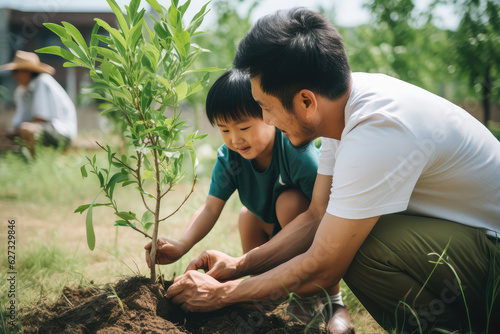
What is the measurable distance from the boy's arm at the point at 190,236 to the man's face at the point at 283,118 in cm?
71

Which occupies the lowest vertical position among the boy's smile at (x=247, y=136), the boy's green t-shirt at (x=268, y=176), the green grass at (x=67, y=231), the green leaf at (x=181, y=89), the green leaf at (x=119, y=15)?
the green grass at (x=67, y=231)

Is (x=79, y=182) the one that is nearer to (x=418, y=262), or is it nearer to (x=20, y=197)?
(x=20, y=197)

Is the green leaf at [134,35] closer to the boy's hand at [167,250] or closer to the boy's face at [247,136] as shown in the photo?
the boy's face at [247,136]

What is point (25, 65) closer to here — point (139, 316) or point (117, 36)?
point (117, 36)

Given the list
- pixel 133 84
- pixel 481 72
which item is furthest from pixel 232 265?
pixel 481 72

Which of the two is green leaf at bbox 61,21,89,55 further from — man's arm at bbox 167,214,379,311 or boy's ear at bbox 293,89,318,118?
man's arm at bbox 167,214,379,311

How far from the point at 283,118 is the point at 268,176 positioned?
63 centimetres

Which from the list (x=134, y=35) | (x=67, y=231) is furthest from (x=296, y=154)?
(x=67, y=231)

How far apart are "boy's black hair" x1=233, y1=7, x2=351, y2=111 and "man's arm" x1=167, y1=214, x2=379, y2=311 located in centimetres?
55

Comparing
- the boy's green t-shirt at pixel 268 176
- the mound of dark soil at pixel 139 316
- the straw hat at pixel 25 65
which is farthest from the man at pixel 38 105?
the mound of dark soil at pixel 139 316

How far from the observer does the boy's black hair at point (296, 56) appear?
1.60m

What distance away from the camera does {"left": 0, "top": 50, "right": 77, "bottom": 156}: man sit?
5941mm

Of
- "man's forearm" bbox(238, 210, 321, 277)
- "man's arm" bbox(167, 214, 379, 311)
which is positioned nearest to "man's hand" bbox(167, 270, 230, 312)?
"man's arm" bbox(167, 214, 379, 311)

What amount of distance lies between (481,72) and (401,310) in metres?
5.56
